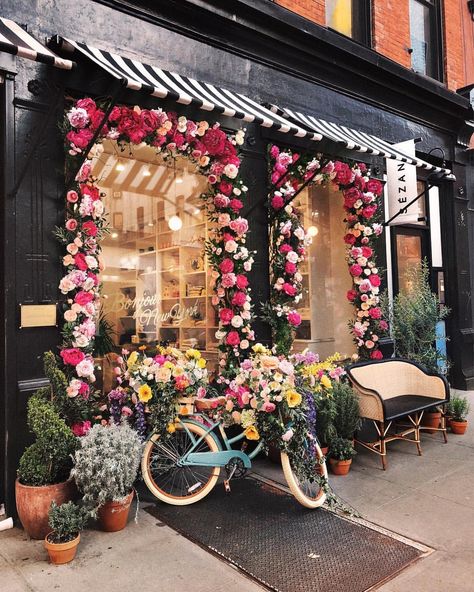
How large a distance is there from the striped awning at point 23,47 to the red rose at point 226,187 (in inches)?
100

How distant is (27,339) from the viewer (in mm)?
4672

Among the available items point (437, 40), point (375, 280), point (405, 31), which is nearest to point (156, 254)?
point (375, 280)

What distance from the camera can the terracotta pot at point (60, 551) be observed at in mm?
3635

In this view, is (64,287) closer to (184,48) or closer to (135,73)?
(135,73)

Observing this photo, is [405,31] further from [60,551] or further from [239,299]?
[60,551]

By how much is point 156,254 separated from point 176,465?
311cm

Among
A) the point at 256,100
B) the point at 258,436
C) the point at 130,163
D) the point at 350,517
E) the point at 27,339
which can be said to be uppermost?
the point at 256,100

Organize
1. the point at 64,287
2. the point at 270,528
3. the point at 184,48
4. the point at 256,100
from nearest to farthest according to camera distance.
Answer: the point at 270,528, the point at 64,287, the point at 184,48, the point at 256,100

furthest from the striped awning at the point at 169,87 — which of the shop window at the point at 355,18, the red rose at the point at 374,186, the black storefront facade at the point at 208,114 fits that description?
the shop window at the point at 355,18

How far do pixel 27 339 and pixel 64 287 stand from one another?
23.7 inches

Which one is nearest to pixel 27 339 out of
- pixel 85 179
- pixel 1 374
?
pixel 1 374

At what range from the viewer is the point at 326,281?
867cm

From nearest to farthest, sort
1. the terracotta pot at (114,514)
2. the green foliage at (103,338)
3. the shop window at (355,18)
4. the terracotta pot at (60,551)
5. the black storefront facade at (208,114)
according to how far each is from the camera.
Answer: the terracotta pot at (60,551) < the terracotta pot at (114,514) < the black storefront facade at (208,114) < the green foliage at (103,338) < the shop window at (355,18)

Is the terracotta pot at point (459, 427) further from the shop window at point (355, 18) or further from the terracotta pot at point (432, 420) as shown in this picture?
the shop window at point (355, 18)
